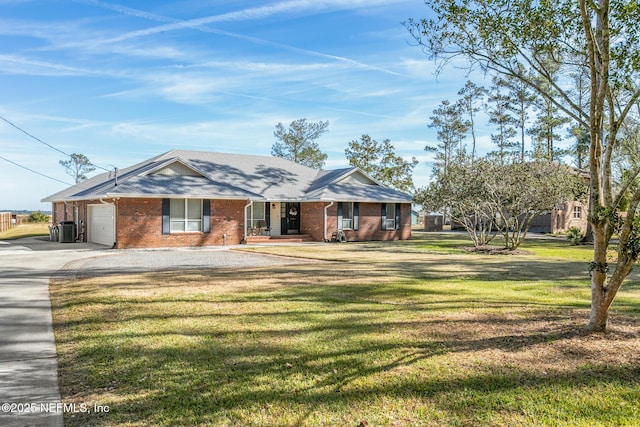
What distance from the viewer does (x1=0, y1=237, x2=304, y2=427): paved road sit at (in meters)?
3.86

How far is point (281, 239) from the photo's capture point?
24953mm

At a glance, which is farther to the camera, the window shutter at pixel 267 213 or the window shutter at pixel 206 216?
the window shutter at pixel 267 213

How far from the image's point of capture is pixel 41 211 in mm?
42969

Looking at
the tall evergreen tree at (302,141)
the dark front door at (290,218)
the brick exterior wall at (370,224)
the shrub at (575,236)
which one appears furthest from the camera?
the tall evergreen tree at (302,141)

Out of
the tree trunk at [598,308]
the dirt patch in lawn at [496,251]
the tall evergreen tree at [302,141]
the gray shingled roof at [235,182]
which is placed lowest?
the dirt patch in lawn at [496,251]

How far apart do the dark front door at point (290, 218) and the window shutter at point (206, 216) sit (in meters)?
5.84

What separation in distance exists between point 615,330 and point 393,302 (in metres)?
3.29

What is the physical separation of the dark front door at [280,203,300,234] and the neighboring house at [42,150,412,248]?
0.06 meters

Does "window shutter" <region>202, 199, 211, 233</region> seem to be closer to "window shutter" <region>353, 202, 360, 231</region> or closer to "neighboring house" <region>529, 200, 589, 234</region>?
"window shutter" <region>353, 202, 360, 231</region>

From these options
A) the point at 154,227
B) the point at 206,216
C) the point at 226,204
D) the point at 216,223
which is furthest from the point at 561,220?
the point at 154,227

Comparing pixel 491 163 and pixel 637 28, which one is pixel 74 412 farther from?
pixel 491 163

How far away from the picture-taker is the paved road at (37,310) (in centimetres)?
386

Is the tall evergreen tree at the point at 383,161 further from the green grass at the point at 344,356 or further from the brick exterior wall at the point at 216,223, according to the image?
the green grass at the point at 344,356

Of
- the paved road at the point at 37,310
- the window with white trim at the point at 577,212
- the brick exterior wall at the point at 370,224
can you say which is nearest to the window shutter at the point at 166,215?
the paved road at the point at 37,310
